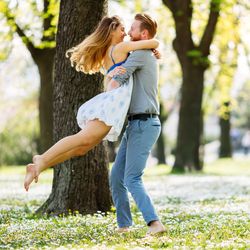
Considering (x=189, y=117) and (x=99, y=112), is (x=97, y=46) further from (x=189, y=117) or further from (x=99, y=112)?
(x=189, y=117)

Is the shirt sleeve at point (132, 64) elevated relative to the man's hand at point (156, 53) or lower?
lower

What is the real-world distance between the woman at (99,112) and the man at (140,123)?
4.9 inches

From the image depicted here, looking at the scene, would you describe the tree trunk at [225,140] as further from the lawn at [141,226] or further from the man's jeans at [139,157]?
the man's jeans at [139,157]

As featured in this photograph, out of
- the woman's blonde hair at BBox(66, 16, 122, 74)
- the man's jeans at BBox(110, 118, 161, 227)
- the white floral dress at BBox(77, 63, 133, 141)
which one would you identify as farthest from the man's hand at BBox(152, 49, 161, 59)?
the man's jeans at BBox(110, 118, 161, 227)

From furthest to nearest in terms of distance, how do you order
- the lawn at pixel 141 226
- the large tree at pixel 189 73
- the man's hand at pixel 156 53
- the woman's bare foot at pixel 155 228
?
1. the large tree at pixel 189 73
2. the man's hand at pixel 156 53
3. the woman's bare foot at pixel 155 228
4. the lawn at pixel 141 226

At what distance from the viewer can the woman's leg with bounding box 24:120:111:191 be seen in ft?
22.9

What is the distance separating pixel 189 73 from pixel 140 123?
602 inches

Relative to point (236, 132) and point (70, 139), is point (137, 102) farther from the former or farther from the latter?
point (236, 132)

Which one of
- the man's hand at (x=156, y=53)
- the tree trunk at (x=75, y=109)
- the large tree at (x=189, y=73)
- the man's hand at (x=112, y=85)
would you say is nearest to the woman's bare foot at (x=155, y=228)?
the man's hand at (x=112, y=85)

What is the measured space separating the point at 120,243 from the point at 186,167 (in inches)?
630

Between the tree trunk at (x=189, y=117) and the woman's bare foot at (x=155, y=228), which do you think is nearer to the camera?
the woman's bare foot at (x=155, y=228)

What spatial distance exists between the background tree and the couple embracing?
42.5 ft

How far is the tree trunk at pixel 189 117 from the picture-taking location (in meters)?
22.2

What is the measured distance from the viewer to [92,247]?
20.3 feet
